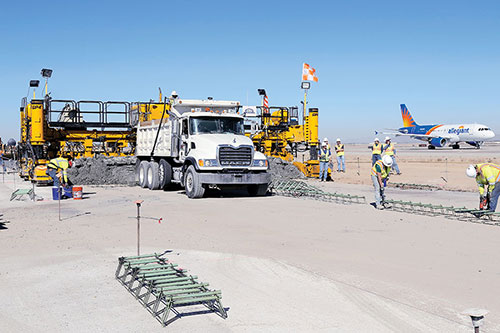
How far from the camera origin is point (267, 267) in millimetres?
8023

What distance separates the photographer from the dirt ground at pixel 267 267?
18.9 ft

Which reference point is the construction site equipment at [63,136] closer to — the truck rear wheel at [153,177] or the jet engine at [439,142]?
the truck rear wheel at [153,177]

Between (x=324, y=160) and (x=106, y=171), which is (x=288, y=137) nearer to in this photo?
(x=324, y=160)

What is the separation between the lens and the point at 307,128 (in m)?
25.6

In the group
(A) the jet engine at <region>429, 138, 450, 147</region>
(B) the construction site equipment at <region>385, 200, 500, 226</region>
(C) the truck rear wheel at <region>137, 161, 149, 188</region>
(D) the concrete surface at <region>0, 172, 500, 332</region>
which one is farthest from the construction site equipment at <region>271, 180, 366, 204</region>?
(A) the jet engine at <region>429, 138, 450, 147</region>

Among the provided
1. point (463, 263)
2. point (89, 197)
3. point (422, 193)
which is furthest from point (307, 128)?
point (463, 263)

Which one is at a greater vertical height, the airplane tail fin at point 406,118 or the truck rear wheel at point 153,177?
the airplane tail fin at point 406,118

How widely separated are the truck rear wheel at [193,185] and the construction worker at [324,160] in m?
8.56

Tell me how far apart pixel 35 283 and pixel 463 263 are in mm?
5960

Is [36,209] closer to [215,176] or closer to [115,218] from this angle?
[115,218]

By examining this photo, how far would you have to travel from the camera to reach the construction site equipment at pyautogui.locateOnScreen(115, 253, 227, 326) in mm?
5882

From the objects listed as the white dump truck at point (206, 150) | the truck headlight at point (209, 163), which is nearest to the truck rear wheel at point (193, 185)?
the white dump truck at point (206, 150)

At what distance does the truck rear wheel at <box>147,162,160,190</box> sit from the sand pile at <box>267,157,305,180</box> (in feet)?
18.8

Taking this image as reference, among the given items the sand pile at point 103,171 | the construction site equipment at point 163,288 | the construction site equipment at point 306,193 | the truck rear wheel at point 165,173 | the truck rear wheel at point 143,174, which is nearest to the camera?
the construction site equipment at point 163,288
